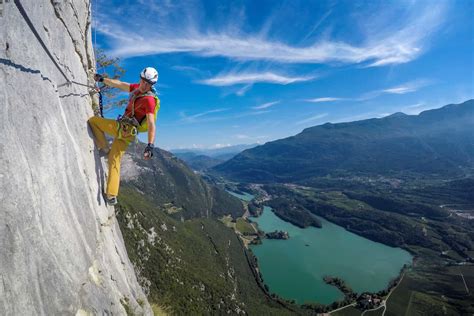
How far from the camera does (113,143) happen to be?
8391mm

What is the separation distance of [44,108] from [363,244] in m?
203

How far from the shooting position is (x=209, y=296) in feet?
260

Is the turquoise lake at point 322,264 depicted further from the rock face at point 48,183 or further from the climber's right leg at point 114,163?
the rock face at point 48,183

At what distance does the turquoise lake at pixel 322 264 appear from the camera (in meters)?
125

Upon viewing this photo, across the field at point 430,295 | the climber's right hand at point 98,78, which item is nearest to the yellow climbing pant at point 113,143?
the climber's right hand at point 98,78

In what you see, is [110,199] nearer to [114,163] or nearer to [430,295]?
Result: [114,163]

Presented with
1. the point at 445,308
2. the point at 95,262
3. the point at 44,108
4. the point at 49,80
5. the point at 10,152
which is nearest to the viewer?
the point at 10,152

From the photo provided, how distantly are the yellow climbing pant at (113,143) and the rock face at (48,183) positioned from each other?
371 mm

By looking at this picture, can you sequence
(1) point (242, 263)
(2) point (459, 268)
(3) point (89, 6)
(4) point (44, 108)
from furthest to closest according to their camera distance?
(2) point (459, 268) < (1) point (242, 263) < (3) point (89, 6) < (4) point (44, 108)

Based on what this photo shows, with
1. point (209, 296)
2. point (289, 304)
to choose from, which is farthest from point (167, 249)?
point (289, 304)

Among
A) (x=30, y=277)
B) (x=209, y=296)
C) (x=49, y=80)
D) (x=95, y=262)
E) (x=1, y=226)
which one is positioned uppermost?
(x=49, y=80)

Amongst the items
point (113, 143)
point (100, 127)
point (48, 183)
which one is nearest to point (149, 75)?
point (100, 127)

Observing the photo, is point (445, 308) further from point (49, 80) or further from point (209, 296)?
point (49, 80)

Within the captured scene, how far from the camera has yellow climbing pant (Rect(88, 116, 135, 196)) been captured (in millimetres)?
8297
